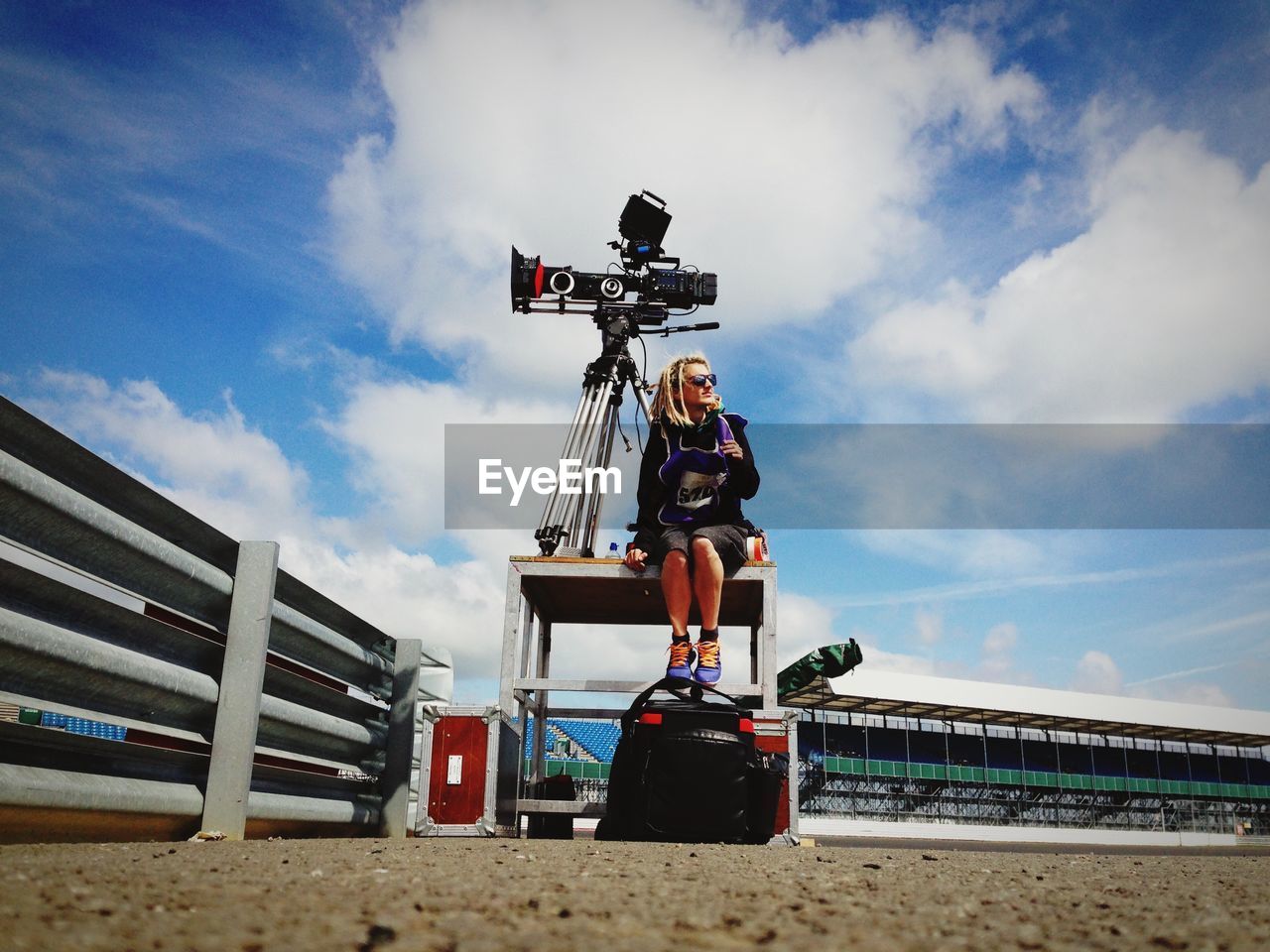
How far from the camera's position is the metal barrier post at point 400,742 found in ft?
18.3

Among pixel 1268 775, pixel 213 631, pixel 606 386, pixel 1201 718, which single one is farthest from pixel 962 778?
pixel 213 631

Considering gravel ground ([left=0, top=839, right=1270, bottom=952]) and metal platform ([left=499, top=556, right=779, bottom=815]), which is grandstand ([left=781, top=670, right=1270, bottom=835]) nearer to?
metal platform ([left=499, top=556, right=779, bottom=815])

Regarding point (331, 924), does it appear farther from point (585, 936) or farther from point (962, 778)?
point (962, 778)

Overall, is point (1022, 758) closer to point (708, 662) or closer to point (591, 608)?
point (591, 608)

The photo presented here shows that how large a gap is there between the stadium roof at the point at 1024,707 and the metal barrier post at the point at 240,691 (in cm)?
2528

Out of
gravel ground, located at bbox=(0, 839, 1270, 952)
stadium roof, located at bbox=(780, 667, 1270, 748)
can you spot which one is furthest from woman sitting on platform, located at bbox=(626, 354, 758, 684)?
stadium roof, located at bbox=(780, 667, 1270, 748)

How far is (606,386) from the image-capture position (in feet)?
24.5

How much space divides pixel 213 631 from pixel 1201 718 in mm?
39983

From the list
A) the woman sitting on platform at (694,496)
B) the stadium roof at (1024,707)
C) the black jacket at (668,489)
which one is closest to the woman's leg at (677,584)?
the woman sitting on platform at (694,496)

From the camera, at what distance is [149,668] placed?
3.21 meters

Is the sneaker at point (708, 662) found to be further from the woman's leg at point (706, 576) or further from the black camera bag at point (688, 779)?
the black camera bag at point (688, 779)

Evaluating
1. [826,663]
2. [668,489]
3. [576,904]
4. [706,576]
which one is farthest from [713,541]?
[826,663]

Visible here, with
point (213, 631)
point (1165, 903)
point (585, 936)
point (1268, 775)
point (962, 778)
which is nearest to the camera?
point (585, 936)

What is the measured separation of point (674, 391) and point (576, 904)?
4.25 metres
